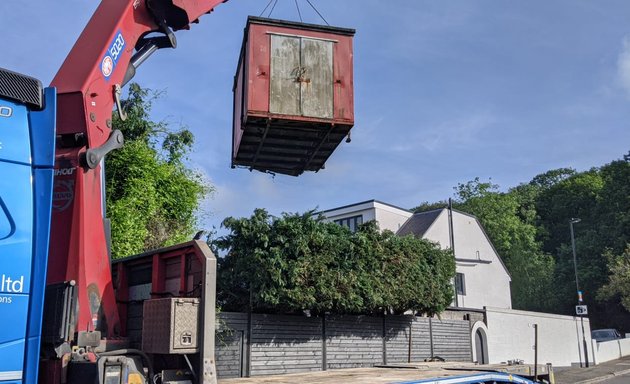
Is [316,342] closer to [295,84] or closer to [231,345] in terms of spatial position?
[231,345]

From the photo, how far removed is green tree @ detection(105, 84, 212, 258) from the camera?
42.4ft

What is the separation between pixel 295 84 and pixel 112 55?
3777 mm

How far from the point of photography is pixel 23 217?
3.90 meters

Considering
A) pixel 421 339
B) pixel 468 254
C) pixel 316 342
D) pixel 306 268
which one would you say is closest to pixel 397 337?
pixel 421 339

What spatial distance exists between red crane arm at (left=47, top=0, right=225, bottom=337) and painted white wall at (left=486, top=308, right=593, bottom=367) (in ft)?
69.9

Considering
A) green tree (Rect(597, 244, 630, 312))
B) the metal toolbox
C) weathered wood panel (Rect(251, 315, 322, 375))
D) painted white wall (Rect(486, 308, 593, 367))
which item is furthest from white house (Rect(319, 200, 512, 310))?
the metal toolbox

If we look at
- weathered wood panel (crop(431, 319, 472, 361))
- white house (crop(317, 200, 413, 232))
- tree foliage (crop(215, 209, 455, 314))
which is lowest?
weathered wood panel (crop(431, 319, 472, 361))

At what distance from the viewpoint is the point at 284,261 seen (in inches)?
518

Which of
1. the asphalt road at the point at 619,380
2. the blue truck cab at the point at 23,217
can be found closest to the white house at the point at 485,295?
the asphalt road at the point at 619,380

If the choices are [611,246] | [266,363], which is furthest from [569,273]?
[266,363]

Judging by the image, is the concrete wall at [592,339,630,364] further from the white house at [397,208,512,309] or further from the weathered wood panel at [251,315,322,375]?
the weathered wood panel at [251,315,322,375]

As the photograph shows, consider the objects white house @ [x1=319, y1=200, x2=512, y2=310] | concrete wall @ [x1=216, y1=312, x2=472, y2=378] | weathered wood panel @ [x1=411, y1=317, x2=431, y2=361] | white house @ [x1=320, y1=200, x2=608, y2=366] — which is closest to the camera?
concrete wall @ [x1=216, y1=312, x2=472, y2=378]

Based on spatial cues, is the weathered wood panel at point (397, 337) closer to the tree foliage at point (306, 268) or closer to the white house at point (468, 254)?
the tree foliage at point (306, 268)

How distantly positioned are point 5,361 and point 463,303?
108 ft
